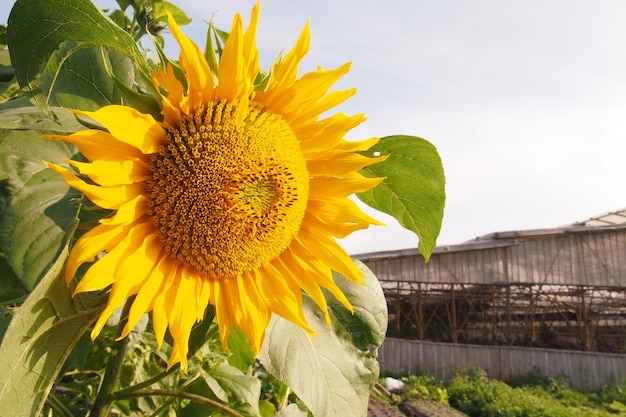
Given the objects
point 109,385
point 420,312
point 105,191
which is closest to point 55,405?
point 109,385

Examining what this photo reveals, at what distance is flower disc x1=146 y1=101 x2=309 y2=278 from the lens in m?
0.49

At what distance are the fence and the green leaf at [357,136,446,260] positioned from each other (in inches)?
506

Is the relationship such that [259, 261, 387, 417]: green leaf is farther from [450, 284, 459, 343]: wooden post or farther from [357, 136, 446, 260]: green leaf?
[450, 284, 459, 343]: wooden post

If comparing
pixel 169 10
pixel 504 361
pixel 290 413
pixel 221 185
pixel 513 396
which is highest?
pixel 169 10

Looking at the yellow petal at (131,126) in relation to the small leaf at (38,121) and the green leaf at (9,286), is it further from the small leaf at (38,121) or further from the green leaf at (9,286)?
the green leaf at (9,286)

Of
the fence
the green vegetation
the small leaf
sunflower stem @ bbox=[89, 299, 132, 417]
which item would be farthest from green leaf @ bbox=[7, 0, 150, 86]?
the fence

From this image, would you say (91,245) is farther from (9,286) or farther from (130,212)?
(9,286)

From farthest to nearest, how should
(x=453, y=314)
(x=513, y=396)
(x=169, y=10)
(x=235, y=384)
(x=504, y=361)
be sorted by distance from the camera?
(x=453, y=314) < (x=504, y=361) < (x=513, y=396) < (x=169, y=10) < (x=235, y=384)

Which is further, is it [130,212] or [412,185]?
[412,185]

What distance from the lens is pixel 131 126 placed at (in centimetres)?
43

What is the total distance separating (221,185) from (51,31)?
0.54 ft

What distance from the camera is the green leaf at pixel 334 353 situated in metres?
0.57

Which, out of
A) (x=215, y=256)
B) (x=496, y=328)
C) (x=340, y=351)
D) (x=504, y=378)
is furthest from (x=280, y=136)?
(x=496, y=328)

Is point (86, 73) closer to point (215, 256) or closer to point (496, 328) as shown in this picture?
point (215, 256)
